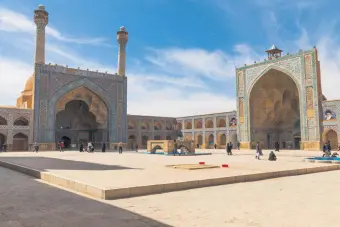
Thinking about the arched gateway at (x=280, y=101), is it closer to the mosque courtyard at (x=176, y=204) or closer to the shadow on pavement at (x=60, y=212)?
the mosque courtyard at (x=176, y=204)

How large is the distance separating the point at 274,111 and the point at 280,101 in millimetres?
1477

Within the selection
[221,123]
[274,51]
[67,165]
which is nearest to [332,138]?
[274,51]

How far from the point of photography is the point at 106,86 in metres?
37.6

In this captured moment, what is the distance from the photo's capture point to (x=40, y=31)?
33719mm

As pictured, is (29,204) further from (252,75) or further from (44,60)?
(252,75)

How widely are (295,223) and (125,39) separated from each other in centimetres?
3887

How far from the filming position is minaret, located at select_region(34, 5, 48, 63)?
3306cm

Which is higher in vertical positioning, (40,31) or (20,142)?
(40,31)

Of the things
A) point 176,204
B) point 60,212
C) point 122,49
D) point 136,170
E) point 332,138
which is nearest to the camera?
point 60,212

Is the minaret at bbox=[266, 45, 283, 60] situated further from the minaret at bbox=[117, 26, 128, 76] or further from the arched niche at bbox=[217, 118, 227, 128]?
the minaret at bbox=[117, 26, 128, 76]

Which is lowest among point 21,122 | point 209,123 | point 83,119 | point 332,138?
point 332,138

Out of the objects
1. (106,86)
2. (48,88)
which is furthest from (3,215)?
(106,86)

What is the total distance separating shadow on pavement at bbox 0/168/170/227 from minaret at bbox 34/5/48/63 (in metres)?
29.7

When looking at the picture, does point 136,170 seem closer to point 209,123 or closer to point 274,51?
point 274,51
